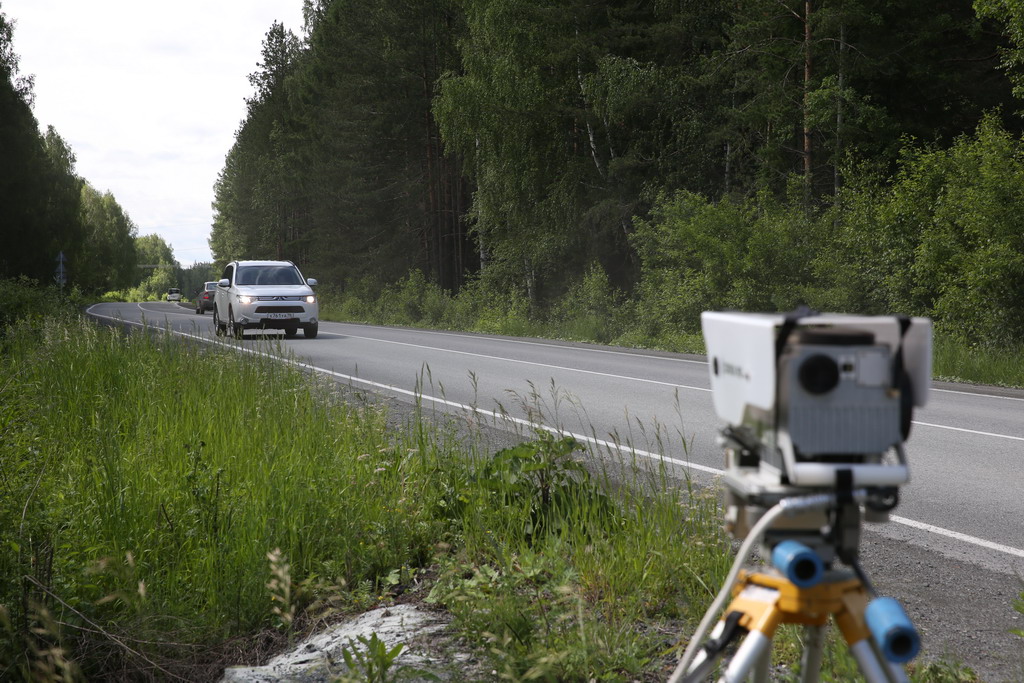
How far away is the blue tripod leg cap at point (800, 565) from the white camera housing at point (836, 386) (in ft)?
0.36

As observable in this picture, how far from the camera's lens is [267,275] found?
73.6ft

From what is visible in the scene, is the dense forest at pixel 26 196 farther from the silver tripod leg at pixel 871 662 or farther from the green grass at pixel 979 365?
the silver tripod leg at pixel 871 662

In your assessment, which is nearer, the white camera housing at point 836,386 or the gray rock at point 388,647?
the white camera housing at point 836,386

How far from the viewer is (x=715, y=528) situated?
4004 mm

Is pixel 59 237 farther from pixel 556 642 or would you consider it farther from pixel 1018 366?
pixel 556 642

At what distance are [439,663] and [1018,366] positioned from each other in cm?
1288

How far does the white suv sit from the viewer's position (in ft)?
68.2

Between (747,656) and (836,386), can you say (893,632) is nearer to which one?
(747,656)

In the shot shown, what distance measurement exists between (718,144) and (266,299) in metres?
13.5

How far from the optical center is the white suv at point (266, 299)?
20.8 m

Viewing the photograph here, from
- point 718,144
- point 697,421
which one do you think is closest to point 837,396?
point 697,421

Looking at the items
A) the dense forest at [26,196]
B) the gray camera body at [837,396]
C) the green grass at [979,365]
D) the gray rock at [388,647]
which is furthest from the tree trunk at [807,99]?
the dense forest at [26,196]

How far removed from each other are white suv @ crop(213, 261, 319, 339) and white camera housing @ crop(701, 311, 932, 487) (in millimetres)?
19555

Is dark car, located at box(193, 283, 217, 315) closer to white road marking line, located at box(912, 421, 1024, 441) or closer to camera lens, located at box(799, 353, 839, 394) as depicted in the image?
white road marking line, located at box(912, 421, 1024, 441)
